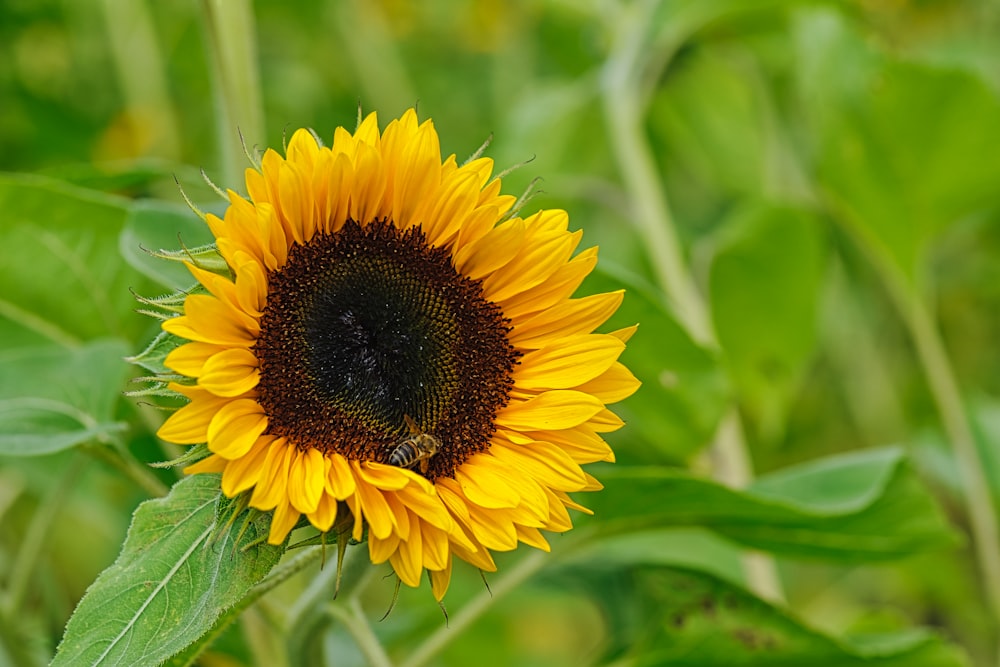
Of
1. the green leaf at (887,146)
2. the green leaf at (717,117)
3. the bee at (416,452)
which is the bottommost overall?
the bee at (416,452)

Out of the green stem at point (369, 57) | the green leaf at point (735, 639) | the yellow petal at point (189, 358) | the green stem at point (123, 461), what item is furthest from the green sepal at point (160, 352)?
the green stem at point (369, 57)

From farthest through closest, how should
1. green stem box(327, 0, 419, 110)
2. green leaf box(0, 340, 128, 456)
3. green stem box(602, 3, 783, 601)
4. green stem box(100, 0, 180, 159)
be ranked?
green stem box(327, 0, 419, 110)
green stem box(100, 0, 180, 159)
green stem box(602, 3, 783, 601)
green leaf box(0, 340, 128, 456)

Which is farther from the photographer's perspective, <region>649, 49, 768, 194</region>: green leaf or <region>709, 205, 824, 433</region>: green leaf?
<region>649, 49, 768, 194</region>: green leaf

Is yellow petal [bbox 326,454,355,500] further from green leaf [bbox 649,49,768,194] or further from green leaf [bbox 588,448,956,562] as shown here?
green leaf [bbox 649,49,768,194]

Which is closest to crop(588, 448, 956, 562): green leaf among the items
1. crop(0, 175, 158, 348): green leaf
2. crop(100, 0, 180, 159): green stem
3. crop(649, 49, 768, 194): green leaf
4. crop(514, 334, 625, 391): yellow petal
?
crop(514, 334, 625, 391): yellow petal

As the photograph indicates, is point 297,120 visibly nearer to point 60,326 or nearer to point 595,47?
point 595,47

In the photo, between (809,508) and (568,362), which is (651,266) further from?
(568,362)

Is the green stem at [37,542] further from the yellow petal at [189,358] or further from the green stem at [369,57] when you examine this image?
the green stem at [369,57]

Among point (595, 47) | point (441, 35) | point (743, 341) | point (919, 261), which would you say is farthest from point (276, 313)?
point (441, 35)
